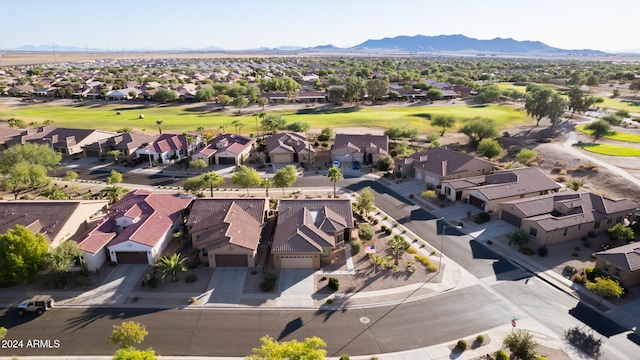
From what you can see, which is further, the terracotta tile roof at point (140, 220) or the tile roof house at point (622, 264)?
the terracotta tile roof at point (140, 220)

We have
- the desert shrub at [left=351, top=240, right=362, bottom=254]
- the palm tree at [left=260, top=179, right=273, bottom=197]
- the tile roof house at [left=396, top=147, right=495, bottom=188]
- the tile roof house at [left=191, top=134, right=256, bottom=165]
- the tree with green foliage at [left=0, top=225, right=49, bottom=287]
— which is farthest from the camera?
the tile roof house at [left=191, top=134, right=256, bottom=165]

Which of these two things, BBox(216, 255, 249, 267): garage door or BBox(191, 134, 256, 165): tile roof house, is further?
BBox(191, 134, 256, 165): tile roof house

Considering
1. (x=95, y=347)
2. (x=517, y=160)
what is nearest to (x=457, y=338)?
(x=95, y=347)

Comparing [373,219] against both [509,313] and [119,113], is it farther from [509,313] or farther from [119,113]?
[119,113]

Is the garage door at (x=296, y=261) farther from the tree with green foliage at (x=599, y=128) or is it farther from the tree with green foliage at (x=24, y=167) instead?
the tree with green foliage at (x=599, y=128)

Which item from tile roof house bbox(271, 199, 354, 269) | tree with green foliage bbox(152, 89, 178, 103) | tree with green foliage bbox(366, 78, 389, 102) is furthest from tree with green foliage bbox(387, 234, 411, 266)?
tree with green foliage bbox(152, 89, 178, 103)

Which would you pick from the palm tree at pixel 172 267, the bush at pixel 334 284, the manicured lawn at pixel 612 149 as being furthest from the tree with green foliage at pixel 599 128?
the palm tree at pixel 172 267

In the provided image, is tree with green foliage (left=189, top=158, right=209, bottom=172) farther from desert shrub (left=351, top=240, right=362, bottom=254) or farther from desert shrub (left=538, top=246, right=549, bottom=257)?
desert shrub (left=538, top=246, right=549, bottom=257)
